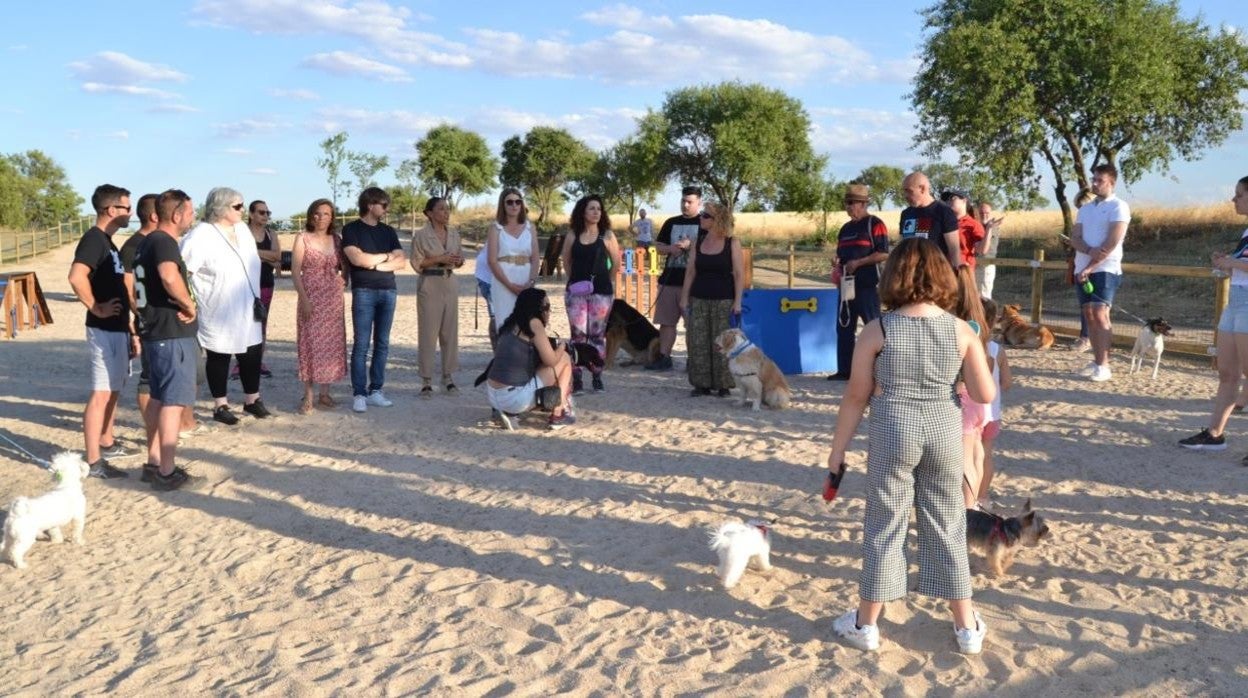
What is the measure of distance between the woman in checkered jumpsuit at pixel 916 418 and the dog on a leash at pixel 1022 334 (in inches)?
319

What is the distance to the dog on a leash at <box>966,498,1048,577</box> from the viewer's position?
4.43 metres

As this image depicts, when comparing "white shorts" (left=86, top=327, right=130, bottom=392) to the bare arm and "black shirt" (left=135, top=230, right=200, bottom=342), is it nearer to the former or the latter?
"black shirt" (left=135, top=230, right=200, bottom=342)

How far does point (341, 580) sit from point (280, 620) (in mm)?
464

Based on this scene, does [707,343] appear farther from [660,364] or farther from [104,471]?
[104,471]

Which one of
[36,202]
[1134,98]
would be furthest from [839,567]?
[36,202]

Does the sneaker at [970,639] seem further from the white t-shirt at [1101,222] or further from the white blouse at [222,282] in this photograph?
the white t-shirt at [1101,222]

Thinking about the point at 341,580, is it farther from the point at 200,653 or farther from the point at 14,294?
the point at 14,294

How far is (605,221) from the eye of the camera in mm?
8977

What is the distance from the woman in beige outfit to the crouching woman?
116 cm

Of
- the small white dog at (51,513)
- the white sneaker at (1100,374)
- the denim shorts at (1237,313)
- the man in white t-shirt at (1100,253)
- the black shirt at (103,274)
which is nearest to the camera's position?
the small white dog at (51,513)

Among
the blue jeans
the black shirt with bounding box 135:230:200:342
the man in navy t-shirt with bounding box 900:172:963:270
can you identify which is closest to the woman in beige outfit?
the blue jeans

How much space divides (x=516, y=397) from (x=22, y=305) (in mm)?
10623

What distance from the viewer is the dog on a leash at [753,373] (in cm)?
802

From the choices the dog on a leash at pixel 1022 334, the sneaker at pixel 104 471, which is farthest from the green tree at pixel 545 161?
the sneaker at pixel 104 471
